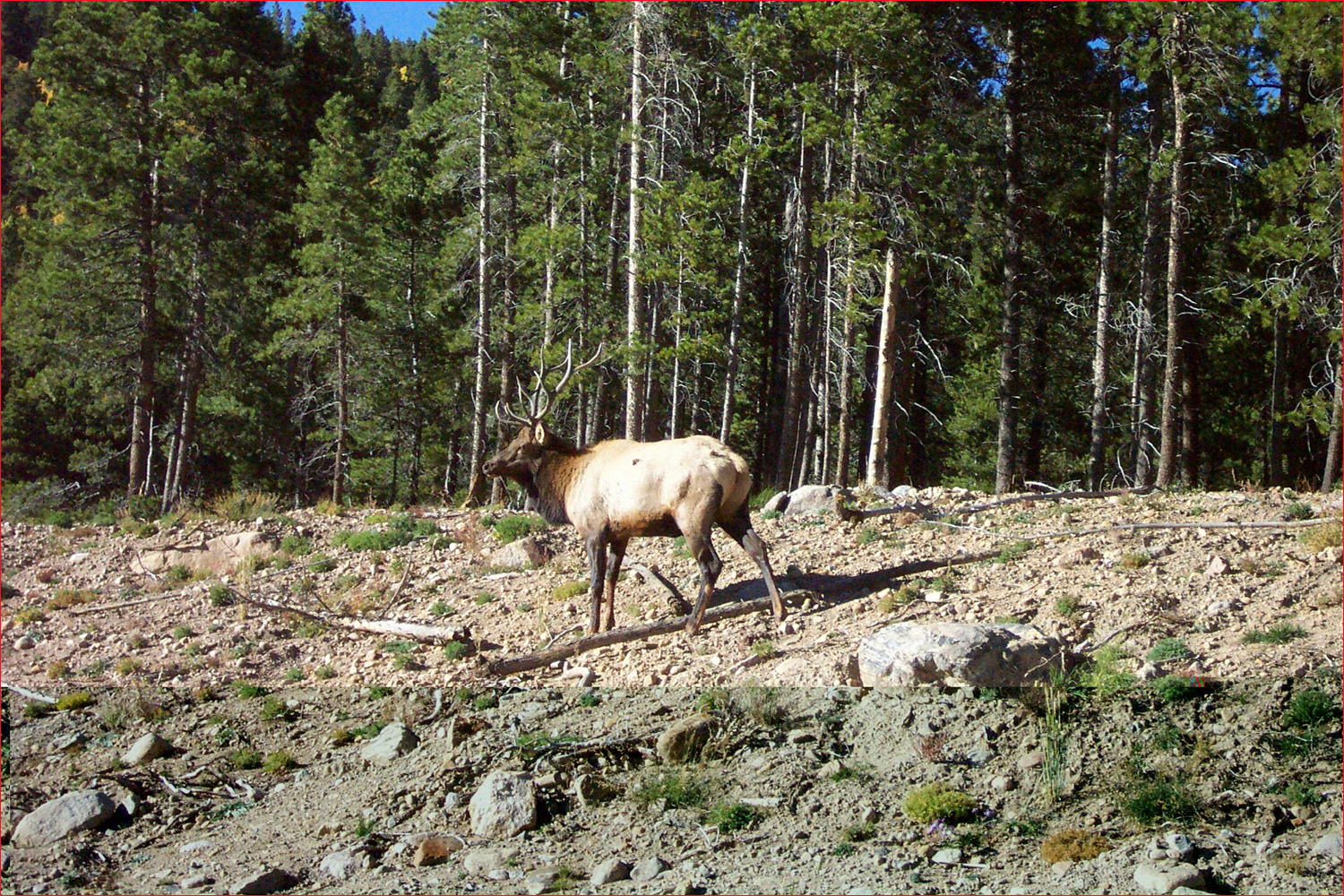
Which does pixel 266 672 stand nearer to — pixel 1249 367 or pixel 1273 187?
pixel 1273 187

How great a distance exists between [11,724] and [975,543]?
10334 millimetres

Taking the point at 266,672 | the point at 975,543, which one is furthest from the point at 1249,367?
the point at 266,672

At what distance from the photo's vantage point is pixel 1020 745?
7.86 metres

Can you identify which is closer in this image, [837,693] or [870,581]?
[837,693]

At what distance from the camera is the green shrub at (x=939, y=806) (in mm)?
7191

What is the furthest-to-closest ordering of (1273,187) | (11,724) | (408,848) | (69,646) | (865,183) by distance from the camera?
(865,183)
(1273,187)
(69,646)
(11,724)
(408,848)

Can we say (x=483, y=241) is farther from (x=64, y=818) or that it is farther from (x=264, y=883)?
(x=264, y=883)

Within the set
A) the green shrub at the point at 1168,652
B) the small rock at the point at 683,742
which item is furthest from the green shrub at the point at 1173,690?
the small rock at the point at 683,742

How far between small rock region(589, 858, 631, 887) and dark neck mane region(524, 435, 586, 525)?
18.9ft

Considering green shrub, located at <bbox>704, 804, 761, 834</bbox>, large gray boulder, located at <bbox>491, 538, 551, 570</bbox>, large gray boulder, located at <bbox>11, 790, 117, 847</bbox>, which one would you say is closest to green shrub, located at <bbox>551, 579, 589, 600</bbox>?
large gray boulder, located at <bbox>491, 538, 551, 570</bbox>

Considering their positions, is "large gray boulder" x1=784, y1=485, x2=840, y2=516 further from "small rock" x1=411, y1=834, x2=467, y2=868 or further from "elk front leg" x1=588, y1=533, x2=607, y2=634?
"small rock" x1=411, y1=834, x2=467, y2=868

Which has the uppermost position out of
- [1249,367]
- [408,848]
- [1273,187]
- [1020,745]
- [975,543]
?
[1273,187]

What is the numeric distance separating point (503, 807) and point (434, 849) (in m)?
0.55

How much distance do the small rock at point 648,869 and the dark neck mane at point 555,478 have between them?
18.8ft
